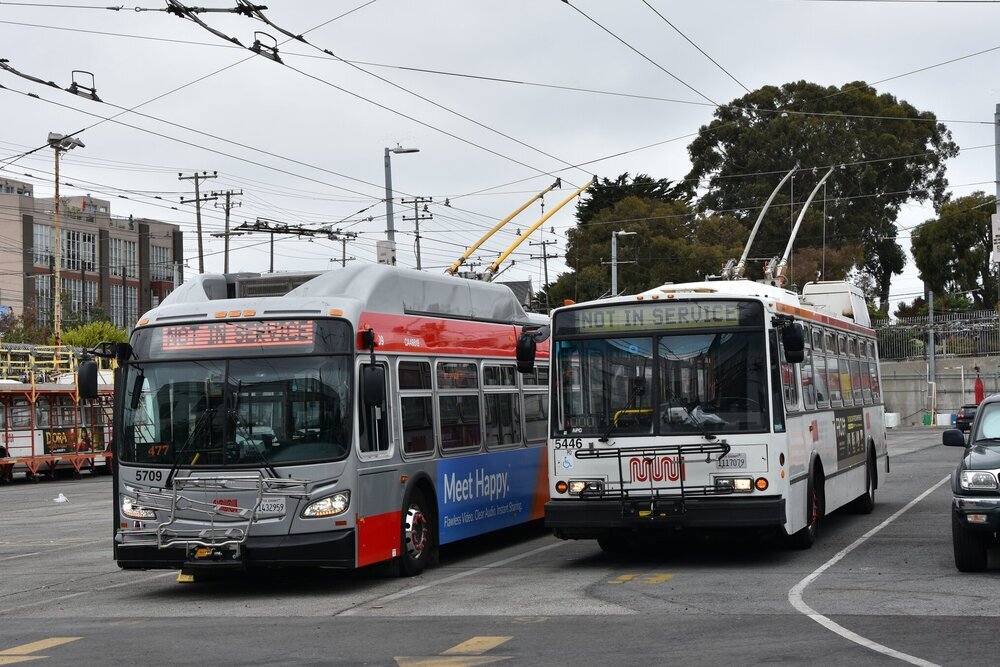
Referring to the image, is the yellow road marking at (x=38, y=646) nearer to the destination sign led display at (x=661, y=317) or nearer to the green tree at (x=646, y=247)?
the destination sign led display at (x=661, y=317)

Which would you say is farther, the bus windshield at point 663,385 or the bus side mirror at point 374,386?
the bus windshield at point 663,385

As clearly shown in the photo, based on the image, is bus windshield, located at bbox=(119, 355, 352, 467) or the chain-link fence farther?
the chain-link fence

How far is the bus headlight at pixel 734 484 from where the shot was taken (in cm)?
1317

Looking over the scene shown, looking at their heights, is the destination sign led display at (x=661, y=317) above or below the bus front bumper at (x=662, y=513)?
above

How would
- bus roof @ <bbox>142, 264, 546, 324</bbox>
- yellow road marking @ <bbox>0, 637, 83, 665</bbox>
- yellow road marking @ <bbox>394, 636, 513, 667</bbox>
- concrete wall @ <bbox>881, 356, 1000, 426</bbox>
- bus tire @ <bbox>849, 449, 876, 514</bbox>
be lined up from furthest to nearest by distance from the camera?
concrete wall @ <bbox>881, 356, 1000, 426</bbox> → bus tire @ <bbox>849, 449, 876, 514</bbox> → bus roof @ <bbox>142, 264, 546, 324</bbox> → yellow road marking @ <bbox>0, 637, 83, 665</bbox> → yellow road marking @ <bbox>394, 636, 513, 667</bbox>

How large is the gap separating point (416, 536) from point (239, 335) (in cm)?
272

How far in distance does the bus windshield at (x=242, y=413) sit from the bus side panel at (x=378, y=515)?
520 millimetres

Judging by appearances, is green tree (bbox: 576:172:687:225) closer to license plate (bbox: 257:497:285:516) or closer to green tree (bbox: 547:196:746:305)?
green tree (bbox: 547:196:746:305)

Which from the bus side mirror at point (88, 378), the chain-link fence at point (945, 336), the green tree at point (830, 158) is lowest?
the bus side mirror at point (88, 378)

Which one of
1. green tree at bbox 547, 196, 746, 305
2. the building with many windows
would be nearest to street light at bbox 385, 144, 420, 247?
green tree at bbox 547, 196, 746, 305

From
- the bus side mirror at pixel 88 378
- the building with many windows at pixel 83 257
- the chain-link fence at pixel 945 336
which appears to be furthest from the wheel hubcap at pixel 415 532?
the building with many windows at pixel 83 257

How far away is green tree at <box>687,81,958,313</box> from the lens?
67812 millimetres

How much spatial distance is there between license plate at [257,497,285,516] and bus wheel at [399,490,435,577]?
155cm

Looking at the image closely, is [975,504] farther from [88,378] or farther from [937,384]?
[937,384]
